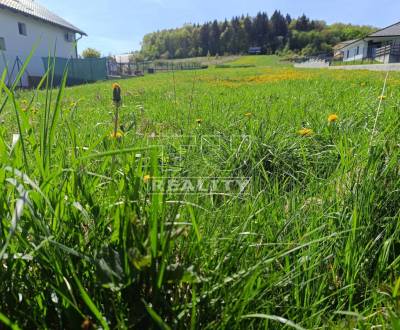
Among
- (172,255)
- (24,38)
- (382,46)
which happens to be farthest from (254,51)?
(172,255)

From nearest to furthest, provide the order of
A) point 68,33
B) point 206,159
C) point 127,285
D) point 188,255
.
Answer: point 127,285, point 188,255, point 206,159, point 68,33

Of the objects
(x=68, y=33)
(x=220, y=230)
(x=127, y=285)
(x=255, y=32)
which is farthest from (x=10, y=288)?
(x=255, y=32)

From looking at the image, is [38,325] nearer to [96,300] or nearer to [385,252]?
[96,300]

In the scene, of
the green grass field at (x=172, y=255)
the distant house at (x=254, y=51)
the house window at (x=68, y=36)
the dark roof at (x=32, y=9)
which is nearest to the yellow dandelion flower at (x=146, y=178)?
the green grass field at (x=172, y=255)

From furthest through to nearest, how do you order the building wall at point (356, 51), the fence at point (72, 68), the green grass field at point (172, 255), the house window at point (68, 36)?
1. the building wall at point (356, 51)
2. the house window at point (68, 36)
3. the fence at point (72, 68)
4. the green grass field at point (172, 255)

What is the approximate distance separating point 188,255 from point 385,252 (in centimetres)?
61

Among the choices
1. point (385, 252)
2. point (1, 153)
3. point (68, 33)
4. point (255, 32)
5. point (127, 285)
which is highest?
point (255, 32)

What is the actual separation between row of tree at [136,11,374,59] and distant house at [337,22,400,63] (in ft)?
99.5

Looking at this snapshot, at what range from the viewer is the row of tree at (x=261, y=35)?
84.2m

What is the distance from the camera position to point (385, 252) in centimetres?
97

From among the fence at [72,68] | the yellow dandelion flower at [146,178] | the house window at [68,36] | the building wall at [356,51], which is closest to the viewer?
the yellow dandelion flower at [146,178]

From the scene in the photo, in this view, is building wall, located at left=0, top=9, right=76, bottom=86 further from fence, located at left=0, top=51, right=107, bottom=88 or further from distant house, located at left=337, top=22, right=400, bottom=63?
distant house, located at left=337, top=22, right=400, bottom=63

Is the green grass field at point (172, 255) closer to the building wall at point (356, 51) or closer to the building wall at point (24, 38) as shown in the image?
the building wall at point (24, 38)

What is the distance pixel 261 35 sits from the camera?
96.4 meters
